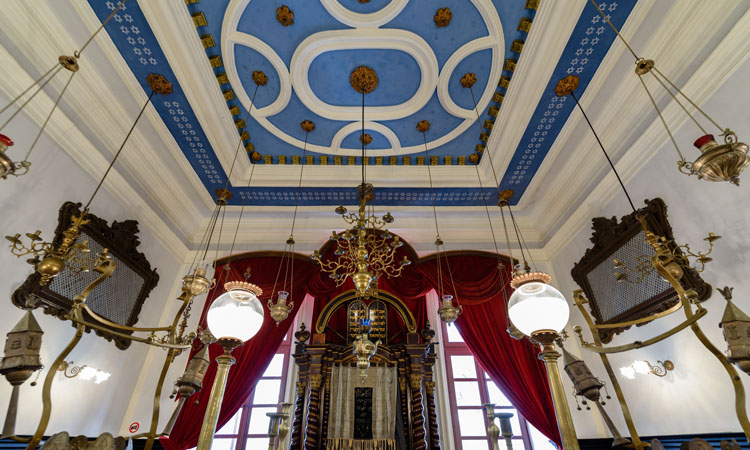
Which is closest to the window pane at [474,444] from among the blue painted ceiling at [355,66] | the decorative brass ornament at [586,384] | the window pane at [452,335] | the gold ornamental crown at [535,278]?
the window pane at [452,335]

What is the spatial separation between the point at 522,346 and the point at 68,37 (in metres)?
6.17

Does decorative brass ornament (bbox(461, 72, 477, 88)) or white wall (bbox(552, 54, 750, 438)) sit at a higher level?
decorative brass ornament (bbox(461, 72, 477, 88))

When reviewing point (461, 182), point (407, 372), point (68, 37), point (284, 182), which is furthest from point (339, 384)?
point (68, 37)

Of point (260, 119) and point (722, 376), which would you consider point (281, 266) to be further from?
point (722, 376)

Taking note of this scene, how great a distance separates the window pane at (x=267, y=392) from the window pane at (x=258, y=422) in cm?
10

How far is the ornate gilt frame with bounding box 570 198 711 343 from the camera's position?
330 cm

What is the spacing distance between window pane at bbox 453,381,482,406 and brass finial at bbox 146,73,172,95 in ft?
17.8

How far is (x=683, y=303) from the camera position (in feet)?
3.78

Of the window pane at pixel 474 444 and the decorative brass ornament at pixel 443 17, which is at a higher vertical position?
the decorative brass ornament at pixel 443 17

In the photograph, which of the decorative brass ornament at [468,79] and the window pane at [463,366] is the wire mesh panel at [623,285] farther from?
the decorative brass ornament at [468,79]

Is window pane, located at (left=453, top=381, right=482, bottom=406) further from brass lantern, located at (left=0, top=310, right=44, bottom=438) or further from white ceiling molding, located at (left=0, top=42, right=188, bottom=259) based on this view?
brass lantern, located at (left=0, top=310, right=44, bottom=438)

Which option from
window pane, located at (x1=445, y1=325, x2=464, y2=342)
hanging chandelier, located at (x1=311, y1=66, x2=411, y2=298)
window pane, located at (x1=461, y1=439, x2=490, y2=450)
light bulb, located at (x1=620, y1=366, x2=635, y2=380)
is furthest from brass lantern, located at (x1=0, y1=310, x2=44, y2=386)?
window pane, located at (x1=445, y1=325, x2=464, y2=342)

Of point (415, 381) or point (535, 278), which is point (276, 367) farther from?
point (535, 278)

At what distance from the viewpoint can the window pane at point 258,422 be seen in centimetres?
510
